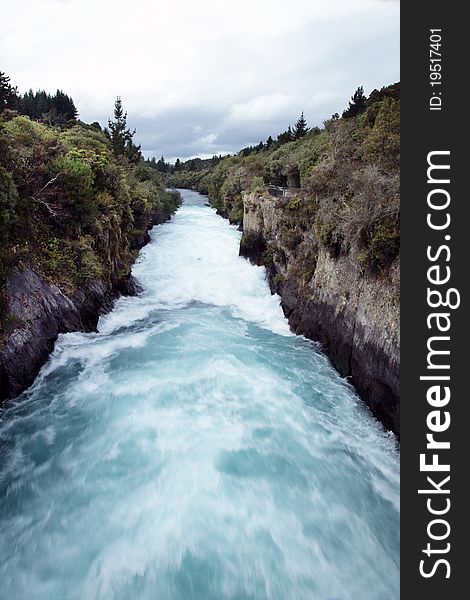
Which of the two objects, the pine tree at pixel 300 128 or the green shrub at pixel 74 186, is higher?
the pine tree at pixel 300 128

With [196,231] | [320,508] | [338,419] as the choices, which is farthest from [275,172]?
[320,508]

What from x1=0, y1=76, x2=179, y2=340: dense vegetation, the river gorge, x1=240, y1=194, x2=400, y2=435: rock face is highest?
x1=0, y1=76, x2=179, y2=340: dense vegetation

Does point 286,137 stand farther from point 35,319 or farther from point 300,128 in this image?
point 35,319

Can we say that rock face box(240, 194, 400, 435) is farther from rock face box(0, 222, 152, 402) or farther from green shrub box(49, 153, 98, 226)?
green shrub box(49, 153, 98, 226)

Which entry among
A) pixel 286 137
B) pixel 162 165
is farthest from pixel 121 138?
pixel 162 165

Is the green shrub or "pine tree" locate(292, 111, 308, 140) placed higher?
"pine tree" locate(292, 111, 308, 140)

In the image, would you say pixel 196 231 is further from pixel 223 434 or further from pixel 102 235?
pixel 223 434

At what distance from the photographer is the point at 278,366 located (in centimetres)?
1195

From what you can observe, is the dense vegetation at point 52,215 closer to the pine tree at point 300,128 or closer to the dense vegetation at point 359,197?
the dense vegetation at point 359,197

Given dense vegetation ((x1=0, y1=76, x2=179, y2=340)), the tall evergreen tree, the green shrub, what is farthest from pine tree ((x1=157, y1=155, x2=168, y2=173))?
the green shrub

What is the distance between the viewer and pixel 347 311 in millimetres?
11383

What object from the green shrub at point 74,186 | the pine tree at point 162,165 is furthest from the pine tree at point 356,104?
the pine tree at point 162,165

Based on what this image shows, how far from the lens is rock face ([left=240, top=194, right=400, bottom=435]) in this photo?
9.01 meters

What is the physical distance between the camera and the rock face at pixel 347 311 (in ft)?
29.6
